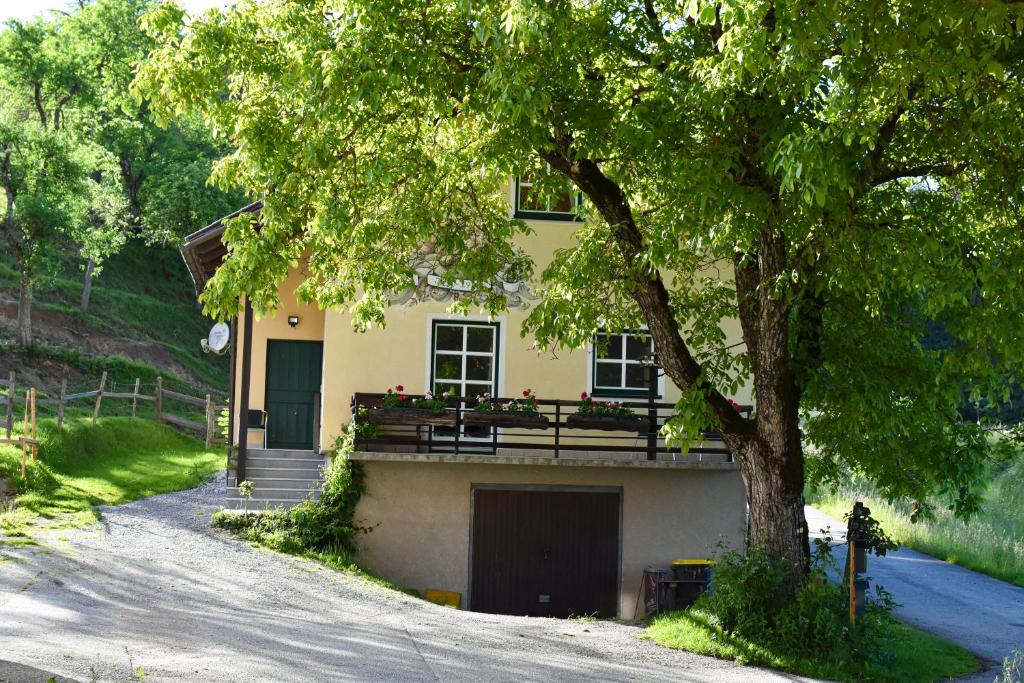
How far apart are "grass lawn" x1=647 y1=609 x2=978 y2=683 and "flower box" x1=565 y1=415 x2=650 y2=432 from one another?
133 inches

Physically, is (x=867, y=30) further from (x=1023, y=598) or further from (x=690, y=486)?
(x=1023, y=598)

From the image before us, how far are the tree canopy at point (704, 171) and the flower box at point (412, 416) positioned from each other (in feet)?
11.9

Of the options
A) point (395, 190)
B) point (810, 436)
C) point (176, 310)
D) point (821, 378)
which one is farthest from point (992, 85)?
point (176, 310)

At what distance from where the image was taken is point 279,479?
17.0 metres

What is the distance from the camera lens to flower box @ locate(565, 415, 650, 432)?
15844 mm

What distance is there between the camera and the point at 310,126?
10.5 m

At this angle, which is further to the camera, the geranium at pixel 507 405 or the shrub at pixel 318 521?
the geranium at pixel 507 405

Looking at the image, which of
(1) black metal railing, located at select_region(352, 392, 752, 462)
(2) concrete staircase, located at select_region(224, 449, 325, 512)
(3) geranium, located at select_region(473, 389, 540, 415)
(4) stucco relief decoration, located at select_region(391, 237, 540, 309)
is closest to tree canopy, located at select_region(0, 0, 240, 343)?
(2) concrete staircase, located at select_region(224, 449, 325, 512)

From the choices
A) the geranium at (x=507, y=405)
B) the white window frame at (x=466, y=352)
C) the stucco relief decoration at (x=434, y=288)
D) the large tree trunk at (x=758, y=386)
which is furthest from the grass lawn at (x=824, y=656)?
the stucco relief decoration at (x=434, y=288)

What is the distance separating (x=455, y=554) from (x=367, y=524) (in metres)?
1.51

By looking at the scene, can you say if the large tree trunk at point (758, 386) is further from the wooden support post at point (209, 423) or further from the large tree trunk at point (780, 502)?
the wooden support post at point (209, 423)

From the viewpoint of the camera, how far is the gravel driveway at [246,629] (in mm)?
8375

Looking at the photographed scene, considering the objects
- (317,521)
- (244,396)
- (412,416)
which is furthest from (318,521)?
(244,396)

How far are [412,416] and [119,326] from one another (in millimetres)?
27367
